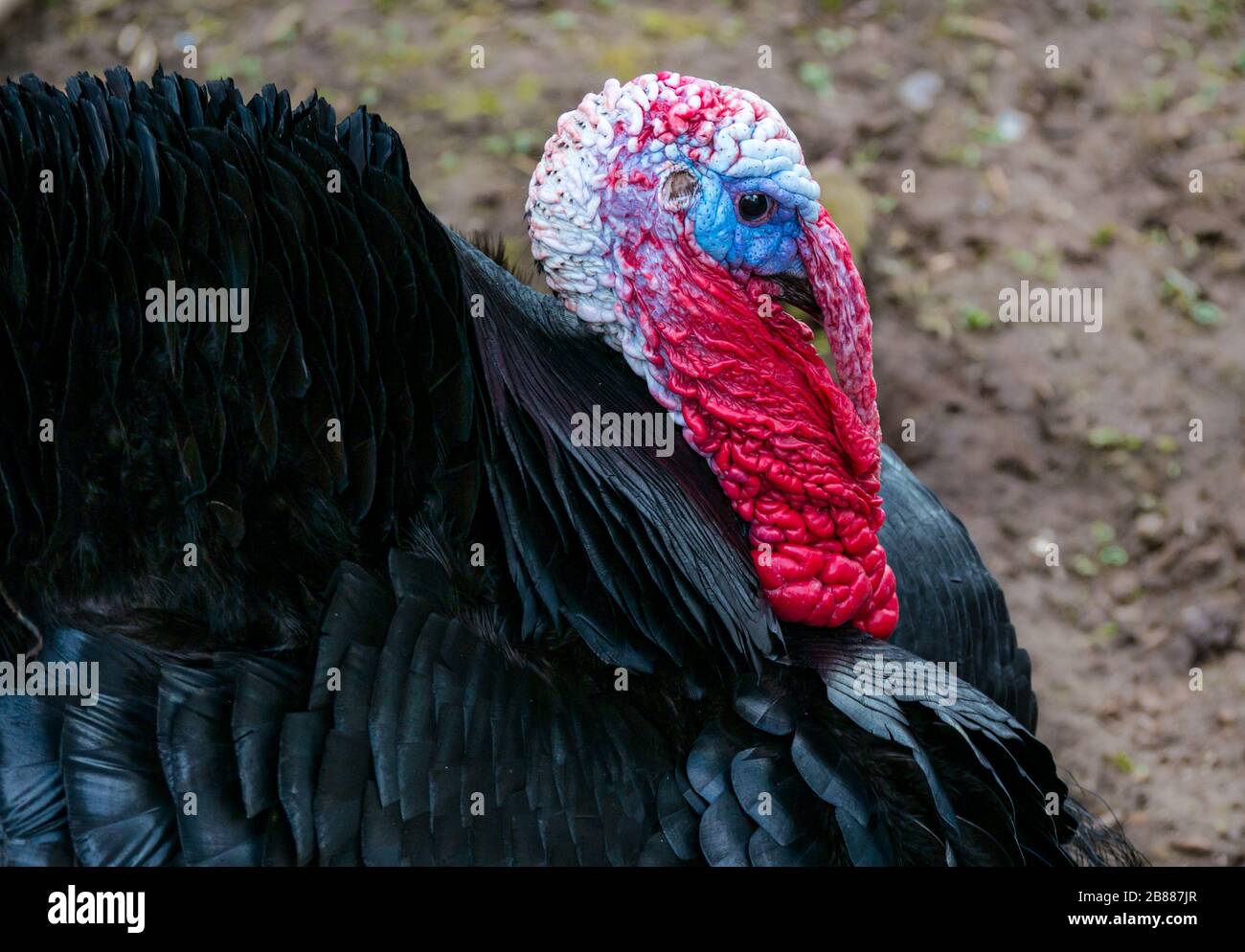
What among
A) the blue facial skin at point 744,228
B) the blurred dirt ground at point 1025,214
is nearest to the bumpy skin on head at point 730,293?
the blue facial skin at point 744,228

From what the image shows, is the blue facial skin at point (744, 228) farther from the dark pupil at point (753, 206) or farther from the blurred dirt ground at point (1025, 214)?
the blurred dirt ground at point (1025, 214)

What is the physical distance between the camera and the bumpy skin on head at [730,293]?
93.1 inches

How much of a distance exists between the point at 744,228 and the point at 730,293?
12cm

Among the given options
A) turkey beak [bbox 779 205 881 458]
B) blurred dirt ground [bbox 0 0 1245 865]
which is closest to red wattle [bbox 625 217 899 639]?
turkey beak [bbox 779 205 881 458]

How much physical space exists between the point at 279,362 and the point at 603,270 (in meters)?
0.60

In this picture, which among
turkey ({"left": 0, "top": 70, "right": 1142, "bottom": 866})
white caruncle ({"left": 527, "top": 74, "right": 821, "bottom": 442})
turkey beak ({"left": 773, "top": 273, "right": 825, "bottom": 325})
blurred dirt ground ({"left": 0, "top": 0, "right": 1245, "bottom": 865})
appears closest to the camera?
turkey ({"left": 0, "top": 70, "right": 1142, "bottom": 866})

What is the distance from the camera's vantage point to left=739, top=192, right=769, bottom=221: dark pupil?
239 cm

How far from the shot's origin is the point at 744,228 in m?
2.41

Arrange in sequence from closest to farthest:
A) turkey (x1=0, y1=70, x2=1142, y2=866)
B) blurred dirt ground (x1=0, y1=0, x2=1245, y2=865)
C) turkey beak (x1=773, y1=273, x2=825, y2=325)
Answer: turkey (x1=0, y1=70, x2=1142, y2=866), turkey beak (x1=773, y1=273, x2=825, y2=325), blurred dirt ground (x1=0, y1=0, x2=1245, y2=865)

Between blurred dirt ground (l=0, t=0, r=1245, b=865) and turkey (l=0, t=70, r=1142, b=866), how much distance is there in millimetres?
1652

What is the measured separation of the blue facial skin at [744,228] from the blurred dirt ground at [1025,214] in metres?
2.00

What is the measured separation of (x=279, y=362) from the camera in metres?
2.17

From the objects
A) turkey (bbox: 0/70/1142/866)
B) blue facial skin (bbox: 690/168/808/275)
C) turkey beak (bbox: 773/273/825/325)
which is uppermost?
blue facial skin (bbox: 690/168/808/275)

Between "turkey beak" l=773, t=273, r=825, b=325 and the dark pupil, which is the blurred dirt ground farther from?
the dark pupil
